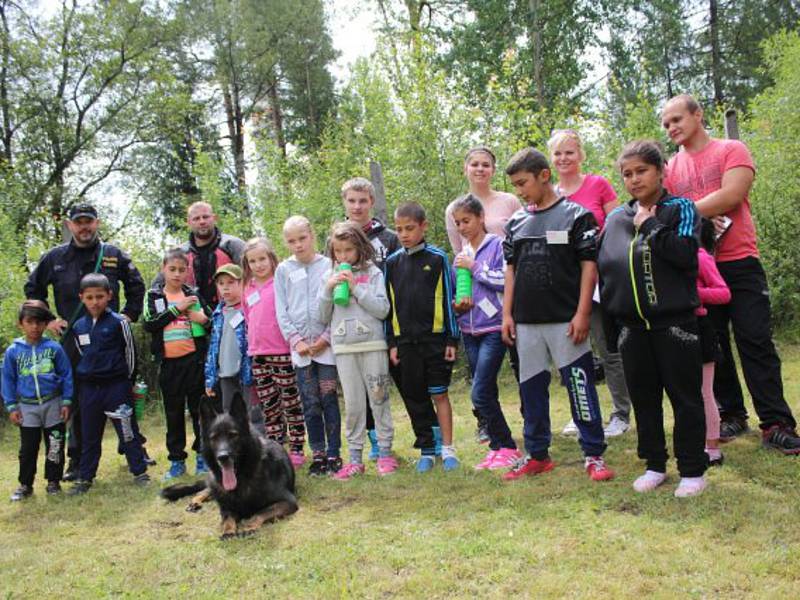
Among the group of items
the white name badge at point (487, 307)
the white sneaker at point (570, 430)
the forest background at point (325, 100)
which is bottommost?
the white sneaker at point (570, 430)

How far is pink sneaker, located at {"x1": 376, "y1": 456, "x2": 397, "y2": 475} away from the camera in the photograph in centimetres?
491

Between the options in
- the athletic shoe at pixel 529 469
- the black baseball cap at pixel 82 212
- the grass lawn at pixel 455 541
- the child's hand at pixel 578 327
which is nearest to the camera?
the grass lawn at pixel 455 541

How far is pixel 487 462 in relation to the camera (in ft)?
15.8

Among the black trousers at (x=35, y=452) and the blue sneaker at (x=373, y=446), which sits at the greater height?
the black trousers at (x=35, y=452)

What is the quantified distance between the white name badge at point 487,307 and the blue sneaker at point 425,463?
117 cm

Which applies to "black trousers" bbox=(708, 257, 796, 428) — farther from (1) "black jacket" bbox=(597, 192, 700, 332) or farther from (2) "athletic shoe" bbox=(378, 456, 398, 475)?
(2) "athletic shoe" bbox=(378, 456, 398, 475)

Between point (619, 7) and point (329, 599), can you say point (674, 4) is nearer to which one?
point (619, 7)

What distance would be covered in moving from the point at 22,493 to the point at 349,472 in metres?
2.80

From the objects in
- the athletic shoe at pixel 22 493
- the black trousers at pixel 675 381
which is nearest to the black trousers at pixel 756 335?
the black trousers at pixel 675 381

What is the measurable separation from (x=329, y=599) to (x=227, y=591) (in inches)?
21.7

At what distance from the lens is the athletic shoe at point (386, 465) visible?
16.1ft

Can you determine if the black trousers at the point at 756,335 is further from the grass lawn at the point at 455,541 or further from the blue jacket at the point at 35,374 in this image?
the blue jacket at the point at 35,374

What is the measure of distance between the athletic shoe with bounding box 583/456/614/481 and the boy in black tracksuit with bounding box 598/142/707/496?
32 centimetres

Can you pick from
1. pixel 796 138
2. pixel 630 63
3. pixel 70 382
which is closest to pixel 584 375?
pixel 70 382
